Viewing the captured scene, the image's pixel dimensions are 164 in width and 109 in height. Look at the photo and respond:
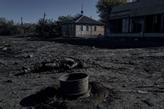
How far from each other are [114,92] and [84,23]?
41.3 m

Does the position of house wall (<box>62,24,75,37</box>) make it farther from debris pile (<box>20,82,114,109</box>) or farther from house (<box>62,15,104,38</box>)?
Result: debris pile (<box>20,82,114,109</box>)

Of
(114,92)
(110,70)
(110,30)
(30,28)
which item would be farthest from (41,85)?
(30,28)

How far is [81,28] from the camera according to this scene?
1841 inches

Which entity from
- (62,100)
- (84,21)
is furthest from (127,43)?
(84,21)

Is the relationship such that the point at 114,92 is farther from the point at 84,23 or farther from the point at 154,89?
the point at 84,23

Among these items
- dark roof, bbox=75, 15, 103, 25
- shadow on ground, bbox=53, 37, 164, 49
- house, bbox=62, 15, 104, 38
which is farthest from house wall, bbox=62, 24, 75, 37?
shadow on ground, bbox=53, 37, 164, 49

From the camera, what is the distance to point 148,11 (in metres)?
29.1

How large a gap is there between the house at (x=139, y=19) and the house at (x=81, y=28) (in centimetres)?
1047

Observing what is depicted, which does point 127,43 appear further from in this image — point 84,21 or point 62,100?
point 84,21

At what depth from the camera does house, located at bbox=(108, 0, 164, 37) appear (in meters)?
27.8

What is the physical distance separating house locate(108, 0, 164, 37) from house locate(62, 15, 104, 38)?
10471mm

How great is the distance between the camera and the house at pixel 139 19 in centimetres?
2784

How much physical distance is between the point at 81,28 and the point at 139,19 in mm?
17466

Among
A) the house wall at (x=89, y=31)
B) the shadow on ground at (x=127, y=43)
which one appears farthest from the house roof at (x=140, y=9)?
the house wall at (x=89, y=31)
